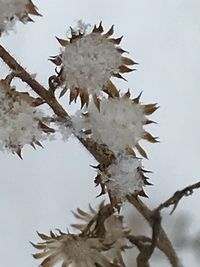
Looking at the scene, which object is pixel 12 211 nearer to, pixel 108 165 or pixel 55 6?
pixel 55 6

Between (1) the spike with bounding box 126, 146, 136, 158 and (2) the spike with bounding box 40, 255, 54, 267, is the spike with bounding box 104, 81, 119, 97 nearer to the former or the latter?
(1) the spike with bounding box 126, 146, 136, 158

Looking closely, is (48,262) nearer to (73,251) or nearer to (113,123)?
(73,251)

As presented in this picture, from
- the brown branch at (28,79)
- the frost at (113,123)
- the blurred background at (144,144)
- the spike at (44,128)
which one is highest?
the blurred background at (144,144)

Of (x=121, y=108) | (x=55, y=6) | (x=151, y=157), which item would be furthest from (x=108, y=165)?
(x=55, y=6)

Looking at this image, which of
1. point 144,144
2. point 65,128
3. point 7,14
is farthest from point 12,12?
point 144,144

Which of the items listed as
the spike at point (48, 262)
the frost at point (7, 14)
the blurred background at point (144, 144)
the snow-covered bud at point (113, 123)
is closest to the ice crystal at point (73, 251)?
the spike at point (48, 262)

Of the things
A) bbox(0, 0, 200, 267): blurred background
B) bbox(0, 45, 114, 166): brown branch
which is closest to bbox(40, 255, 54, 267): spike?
bbox(0, 45, 114, 166): brown branch

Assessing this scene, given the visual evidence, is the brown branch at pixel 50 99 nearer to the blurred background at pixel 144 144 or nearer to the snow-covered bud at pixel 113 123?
the snow-covered bud at pixel 113 123
